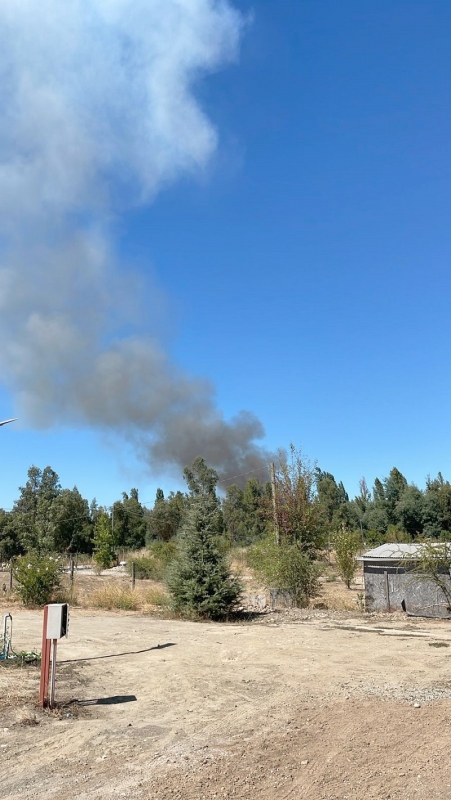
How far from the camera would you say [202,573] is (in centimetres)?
1811

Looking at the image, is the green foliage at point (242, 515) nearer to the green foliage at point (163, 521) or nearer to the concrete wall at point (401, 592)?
the green foliage at point (163, 521)

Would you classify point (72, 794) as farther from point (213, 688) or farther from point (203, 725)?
point (213, 688)

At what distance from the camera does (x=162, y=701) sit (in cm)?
845

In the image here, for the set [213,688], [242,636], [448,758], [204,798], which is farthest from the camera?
[242,636]

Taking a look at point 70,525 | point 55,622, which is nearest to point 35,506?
point 70,525

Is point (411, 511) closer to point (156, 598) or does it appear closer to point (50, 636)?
point (156, 598)

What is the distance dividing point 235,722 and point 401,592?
13.0 m

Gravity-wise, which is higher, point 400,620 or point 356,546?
point 356,546

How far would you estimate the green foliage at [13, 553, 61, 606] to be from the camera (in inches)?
819

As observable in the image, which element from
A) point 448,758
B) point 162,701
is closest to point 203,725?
point 162,701

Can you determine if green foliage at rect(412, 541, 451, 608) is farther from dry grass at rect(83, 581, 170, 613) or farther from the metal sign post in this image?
the metal sign post

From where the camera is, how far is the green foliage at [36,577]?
20812mm

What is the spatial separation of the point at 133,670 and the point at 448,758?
21.6ft

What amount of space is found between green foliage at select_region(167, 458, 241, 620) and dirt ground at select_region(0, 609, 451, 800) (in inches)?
174
